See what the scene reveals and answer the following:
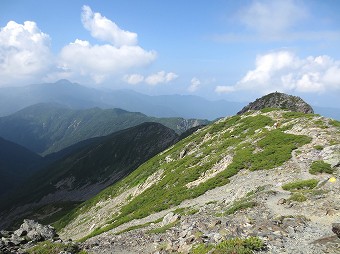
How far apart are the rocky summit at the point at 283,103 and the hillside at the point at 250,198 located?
63860 mm

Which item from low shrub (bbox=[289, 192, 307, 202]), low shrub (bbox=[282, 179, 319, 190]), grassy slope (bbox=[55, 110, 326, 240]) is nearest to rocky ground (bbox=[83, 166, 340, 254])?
low shrub (bbox=[289, 192, 307, 202])

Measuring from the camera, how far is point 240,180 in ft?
126

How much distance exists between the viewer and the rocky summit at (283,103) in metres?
124

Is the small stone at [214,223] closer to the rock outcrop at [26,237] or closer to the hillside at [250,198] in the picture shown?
the hillside at [250,198]

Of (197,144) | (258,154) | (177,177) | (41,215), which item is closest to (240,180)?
(258,154)

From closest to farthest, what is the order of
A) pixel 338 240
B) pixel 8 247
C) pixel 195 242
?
pixel 338 240
pixel 195 242
pixel 8 247

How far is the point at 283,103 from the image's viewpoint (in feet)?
433

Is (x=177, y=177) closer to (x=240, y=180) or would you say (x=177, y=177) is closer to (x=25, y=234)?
(x=240, y=180)

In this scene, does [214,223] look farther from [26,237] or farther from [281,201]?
[26,237]

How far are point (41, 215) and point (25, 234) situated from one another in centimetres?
10444

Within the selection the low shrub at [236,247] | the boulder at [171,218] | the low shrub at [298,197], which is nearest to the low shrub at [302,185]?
the low shrub at [298,197]

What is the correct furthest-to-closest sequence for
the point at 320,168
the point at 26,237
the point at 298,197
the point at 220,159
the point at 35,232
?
the point at 220,159 < the point at 320,168 < the point at 35,232 < the point at 26,237 < the point at 298,197

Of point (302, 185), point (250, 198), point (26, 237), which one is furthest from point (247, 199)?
point (26, 237)

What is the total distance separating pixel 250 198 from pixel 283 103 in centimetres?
11363
